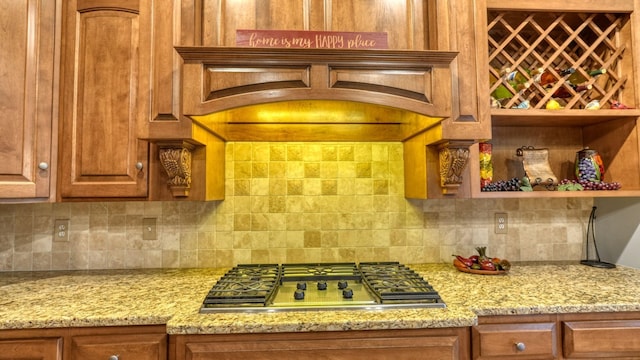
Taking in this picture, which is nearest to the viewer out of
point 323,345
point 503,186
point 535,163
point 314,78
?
point 323,345

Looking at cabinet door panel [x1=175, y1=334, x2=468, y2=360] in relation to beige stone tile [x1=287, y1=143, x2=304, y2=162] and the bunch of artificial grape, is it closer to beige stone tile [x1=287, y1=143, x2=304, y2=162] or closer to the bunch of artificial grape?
the bunch of artificial grape

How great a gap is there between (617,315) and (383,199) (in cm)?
106

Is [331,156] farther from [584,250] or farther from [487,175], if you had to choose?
[584,250]

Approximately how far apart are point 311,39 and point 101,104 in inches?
38.1

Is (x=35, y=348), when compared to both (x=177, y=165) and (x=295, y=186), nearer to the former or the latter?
(x=177, y=165)

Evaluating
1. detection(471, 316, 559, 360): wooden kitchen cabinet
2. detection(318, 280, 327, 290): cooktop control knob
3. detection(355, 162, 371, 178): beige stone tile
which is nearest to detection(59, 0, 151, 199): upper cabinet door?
detection(318, 280, 327, 290): cooktop control knob

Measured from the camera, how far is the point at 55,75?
142cm

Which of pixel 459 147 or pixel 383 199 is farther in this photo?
pixel 383 199

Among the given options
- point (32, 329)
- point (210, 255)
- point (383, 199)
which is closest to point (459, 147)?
point (383, 199)

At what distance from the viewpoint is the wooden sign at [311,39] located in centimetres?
135

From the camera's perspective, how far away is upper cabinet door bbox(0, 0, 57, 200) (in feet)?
4.38

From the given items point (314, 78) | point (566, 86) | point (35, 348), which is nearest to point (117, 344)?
point (35, 348)

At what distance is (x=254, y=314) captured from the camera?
3.76 ft

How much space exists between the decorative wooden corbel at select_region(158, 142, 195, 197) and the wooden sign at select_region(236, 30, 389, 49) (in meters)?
0.52
